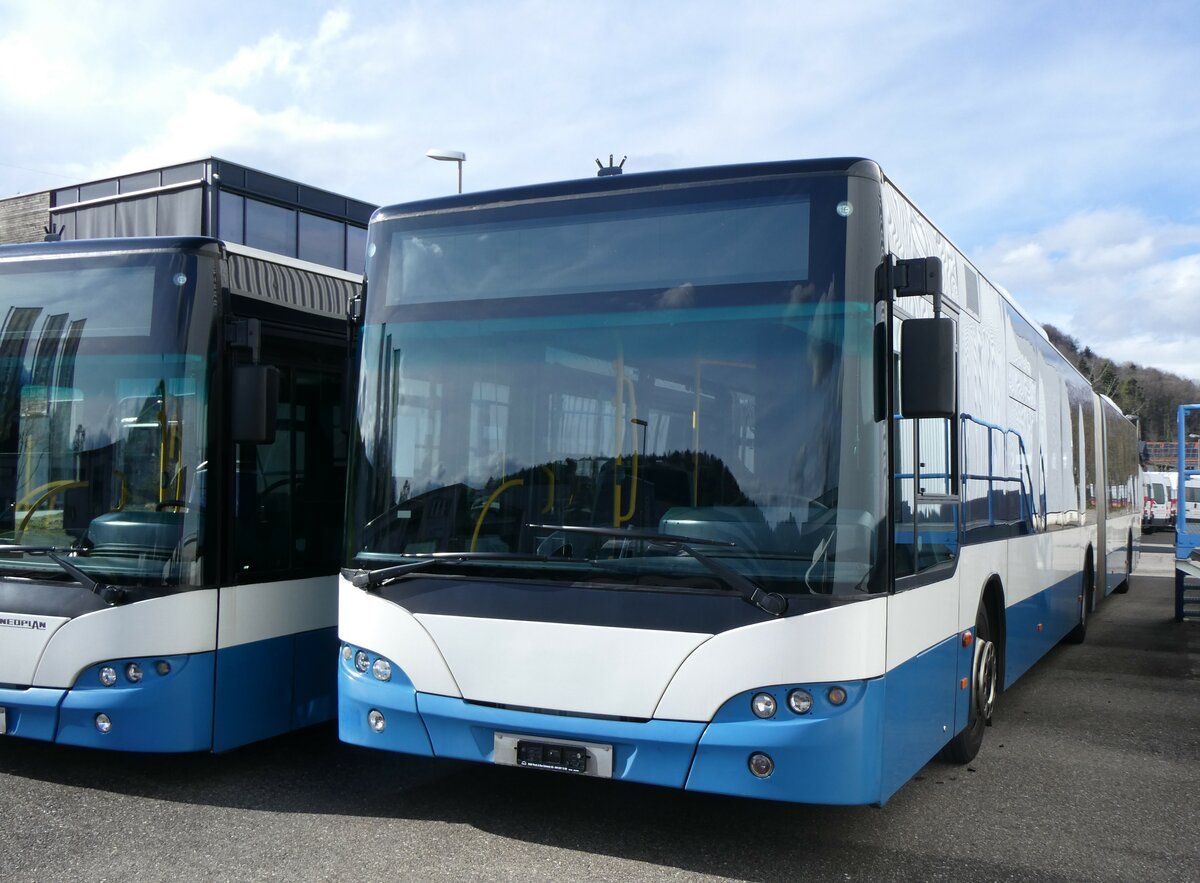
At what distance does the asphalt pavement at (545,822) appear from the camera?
16.0ft

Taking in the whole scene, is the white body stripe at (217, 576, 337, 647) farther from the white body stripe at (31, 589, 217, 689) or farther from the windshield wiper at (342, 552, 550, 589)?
the windshield wiper at (342, 552, 550, 589)

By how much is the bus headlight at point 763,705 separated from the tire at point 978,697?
2159 millimetres

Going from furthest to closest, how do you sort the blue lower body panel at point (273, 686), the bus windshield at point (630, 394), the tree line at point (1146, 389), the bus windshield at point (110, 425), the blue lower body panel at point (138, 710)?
1. the tree line at point (1146, 389)
2. the blue lower body panel at point (273, 686)
3. the bus windshield at point (110, 425)
4. the blue lower body panel at point (138, 710)
5. the bus windshield at point (630, 394)

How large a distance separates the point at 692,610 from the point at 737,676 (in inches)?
11.9

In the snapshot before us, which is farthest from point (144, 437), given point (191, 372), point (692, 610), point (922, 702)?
point (922, 702)

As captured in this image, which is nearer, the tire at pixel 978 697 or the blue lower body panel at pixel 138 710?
the blue lower body panel at pixel 138 710

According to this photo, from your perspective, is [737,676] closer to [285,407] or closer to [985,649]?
[985,649]

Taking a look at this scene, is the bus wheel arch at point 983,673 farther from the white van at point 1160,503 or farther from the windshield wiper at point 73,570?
the white van at point 1160,503

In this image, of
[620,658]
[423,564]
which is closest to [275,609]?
[423,564]

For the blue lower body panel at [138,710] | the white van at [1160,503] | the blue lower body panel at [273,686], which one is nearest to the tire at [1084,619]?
the blue lower body panel at [273,686]

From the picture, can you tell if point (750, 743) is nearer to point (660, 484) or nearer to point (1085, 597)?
point (660, 484)

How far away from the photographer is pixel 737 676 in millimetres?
4539

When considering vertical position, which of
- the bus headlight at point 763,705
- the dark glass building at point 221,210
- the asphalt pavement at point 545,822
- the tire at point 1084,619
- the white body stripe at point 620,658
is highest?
the dark glass building at point 221,210

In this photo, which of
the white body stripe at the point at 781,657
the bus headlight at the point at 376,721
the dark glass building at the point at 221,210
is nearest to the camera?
the white body stripe at the point at 781,657
